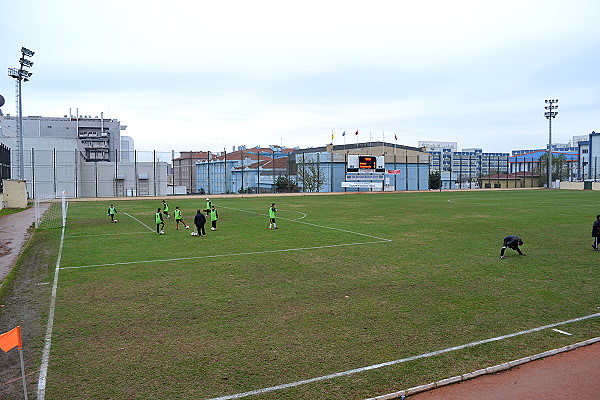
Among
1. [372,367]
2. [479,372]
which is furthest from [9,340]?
[479,372]

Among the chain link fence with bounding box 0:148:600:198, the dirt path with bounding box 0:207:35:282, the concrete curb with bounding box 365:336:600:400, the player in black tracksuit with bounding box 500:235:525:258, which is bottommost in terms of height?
the concrete curb with bounding box 365:336:600:400

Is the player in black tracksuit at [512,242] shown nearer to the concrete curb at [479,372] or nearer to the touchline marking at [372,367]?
the touchline marking at [372,367]

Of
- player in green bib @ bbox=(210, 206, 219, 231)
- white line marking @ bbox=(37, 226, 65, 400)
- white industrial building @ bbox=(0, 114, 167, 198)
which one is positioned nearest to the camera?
white line marking @ bbox=(37, 226, 65, 400)

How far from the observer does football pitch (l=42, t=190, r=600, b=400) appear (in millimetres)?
7898

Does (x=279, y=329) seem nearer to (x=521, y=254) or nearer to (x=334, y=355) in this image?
(x=334, y=355)

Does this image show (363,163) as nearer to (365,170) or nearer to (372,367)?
(365,170)

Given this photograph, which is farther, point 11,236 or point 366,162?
point 366,162

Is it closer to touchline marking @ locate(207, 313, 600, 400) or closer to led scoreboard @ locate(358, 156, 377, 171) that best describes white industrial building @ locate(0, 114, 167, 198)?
led scoreboard @ locate(358, 156, 377, 171)

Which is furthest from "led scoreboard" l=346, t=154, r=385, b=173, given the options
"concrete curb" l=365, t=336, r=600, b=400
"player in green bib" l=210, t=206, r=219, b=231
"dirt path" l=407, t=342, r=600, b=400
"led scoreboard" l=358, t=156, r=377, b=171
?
"dirt path" l=407, t=342, r=600, b=400

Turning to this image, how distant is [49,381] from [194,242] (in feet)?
49.7

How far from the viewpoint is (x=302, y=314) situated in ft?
37.1

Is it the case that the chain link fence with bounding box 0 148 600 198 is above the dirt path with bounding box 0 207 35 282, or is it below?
above

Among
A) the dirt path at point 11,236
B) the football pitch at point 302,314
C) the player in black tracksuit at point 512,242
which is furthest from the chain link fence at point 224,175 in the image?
the player in black tracksuit at point 512,242

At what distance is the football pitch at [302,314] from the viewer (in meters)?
7.90
